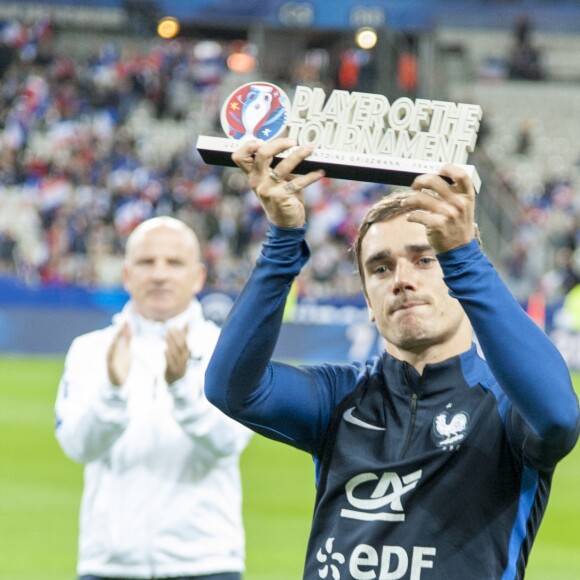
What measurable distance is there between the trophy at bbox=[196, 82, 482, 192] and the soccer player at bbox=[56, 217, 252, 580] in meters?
1.57

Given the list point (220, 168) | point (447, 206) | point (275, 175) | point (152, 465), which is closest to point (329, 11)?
point (220, 168)

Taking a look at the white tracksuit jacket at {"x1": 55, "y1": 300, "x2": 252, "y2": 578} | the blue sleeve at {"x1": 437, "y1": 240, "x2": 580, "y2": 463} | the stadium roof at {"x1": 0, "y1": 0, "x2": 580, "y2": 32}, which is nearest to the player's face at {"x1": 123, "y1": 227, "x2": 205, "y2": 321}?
the white tracksuit jacket at {"x1": 55, "y1": 300, "x2": 252, "y2": 578}

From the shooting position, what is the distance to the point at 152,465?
458cm

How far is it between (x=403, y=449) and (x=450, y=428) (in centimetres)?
12

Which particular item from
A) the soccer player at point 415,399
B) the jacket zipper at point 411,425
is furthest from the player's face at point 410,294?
the jacket zipper at point 411,425

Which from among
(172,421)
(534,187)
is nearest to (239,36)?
(534,187)

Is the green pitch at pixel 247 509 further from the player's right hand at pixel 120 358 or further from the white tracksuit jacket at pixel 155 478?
the player's right hand at pixel 120 358

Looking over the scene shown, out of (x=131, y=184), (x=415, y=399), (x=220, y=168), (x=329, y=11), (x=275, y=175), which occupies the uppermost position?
(x=329, y=11)

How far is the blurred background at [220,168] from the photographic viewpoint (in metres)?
17.9

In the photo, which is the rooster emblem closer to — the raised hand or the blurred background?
the raised hand

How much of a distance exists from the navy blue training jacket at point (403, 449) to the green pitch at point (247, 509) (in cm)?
540

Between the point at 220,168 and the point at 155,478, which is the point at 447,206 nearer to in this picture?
the point at 155,478

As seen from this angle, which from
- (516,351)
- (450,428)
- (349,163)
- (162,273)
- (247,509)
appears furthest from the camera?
(247,509)

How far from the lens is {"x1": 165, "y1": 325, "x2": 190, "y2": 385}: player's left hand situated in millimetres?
4297
